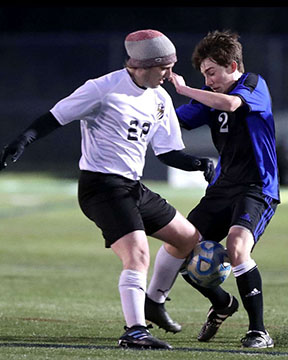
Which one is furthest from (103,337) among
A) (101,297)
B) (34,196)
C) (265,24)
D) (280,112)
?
(265,24)

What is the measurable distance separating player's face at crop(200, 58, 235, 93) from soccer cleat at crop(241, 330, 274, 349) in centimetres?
167

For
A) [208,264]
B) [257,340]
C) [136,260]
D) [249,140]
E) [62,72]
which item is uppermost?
[249,140]

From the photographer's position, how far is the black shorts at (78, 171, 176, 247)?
671 centimetres

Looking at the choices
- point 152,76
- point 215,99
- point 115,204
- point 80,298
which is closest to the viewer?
point 115,204

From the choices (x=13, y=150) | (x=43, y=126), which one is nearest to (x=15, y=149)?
(x=13, y=150)

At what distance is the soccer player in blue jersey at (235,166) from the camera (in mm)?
7105

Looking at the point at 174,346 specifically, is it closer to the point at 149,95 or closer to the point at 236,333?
the point at 236,333

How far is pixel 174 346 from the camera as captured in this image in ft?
22.8

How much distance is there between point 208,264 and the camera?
714 cm

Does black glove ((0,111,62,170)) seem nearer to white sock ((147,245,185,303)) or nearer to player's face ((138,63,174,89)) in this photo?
player's face ((138,63,174,89))

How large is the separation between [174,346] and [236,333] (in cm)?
106

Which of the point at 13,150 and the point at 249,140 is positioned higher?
the point at 13,150

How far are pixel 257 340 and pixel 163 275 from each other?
3.18ft

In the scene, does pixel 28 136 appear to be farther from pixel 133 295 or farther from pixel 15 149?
pixel 133 295
